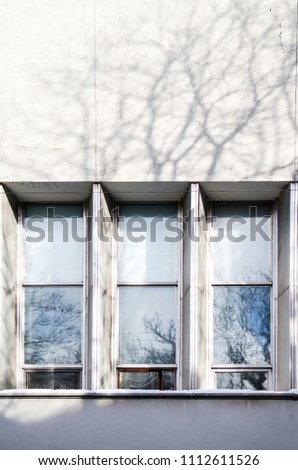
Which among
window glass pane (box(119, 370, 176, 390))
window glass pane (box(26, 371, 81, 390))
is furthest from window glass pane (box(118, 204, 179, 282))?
window glass pane (box(26, 371, 81, 390))

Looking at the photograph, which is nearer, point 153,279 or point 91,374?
point 91,374

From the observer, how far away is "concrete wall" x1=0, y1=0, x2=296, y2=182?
8.30m

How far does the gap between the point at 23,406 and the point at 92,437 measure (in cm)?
97

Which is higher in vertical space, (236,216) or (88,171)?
(88,171)

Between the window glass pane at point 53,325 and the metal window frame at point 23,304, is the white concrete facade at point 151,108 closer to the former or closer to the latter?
the metal window frame at point 23,304

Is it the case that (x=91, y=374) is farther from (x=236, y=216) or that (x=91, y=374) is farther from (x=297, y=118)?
(x=297, y=118)

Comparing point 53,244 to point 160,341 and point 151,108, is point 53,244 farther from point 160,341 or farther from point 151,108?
point 151,108

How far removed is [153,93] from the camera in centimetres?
834

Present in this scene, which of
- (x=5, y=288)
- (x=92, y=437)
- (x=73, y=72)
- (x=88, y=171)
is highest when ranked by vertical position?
(x=73, y=72)

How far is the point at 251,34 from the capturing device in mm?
8312

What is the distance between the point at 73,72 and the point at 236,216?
9.70 feet

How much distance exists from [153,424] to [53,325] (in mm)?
1944

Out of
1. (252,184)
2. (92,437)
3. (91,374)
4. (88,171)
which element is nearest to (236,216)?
(252,184)

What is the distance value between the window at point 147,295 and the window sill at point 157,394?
1.85 ft
